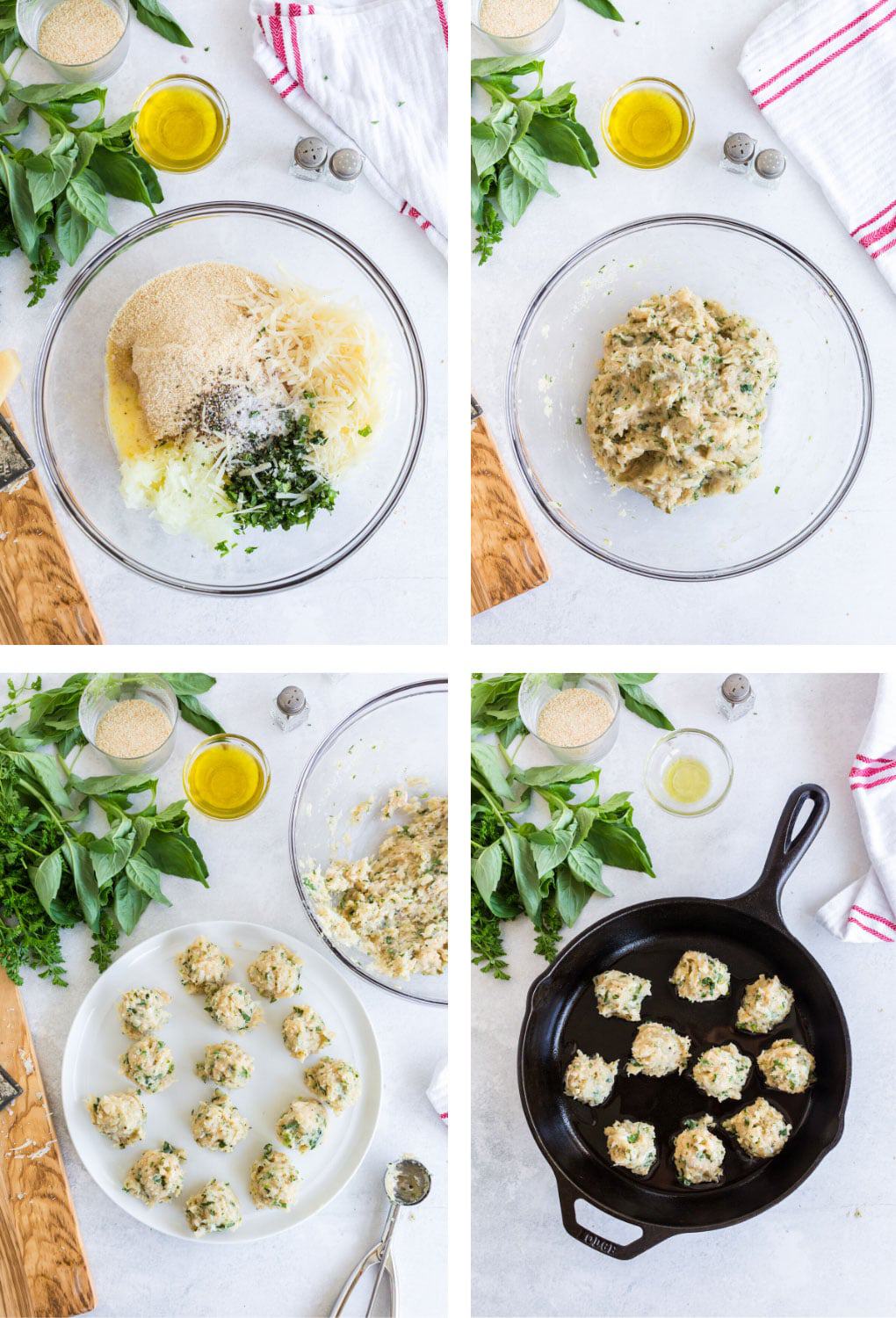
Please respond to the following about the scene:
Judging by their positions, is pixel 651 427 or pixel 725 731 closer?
pixel 651 427

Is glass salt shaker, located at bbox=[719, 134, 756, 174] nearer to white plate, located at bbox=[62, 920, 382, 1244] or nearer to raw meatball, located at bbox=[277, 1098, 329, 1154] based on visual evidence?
white plate, located at bbox=[62, 920, 382, 1244]

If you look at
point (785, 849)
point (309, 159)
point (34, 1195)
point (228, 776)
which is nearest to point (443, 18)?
point (309, 159)

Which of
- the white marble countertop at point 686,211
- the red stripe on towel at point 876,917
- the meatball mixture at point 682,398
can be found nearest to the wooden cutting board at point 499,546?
the white marble countertop at point 686,211

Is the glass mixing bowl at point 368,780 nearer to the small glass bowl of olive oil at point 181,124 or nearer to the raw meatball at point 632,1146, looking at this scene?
the raw meatball at point 632,1146

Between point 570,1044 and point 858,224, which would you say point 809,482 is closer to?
point 858,224

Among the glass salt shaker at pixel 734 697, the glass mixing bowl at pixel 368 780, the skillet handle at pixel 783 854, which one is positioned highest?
the glass mixing bowl at pixel 368 780

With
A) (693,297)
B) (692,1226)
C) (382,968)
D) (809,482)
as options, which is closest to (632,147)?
(693,297)

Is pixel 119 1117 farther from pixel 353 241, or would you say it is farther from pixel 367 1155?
pixel 353 241
